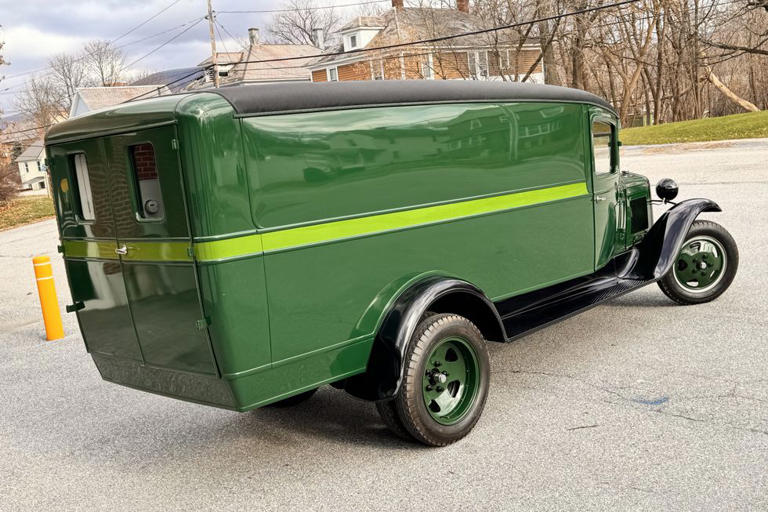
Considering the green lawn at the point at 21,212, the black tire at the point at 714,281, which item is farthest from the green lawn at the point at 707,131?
the green lawn at the point at 21,212

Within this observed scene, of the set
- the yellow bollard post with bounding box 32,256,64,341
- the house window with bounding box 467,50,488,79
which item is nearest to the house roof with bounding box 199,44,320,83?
the house window with bounding box 467,50,488,79

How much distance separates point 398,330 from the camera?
13.2 feet

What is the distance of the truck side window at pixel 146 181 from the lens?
3.78 meters

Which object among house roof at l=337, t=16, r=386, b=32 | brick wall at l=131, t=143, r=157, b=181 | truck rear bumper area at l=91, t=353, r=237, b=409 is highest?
house roof at l=337, t=16, r=386, b=32

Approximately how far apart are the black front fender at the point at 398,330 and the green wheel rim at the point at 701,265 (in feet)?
9.38

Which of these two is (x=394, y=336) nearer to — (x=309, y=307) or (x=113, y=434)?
(x=309, y=307)

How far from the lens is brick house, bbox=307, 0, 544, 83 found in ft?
128

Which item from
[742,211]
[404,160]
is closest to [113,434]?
[404,160]

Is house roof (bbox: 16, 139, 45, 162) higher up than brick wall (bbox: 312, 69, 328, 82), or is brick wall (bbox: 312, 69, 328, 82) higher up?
brick wall (bbox: 312, 69, 328, 82)

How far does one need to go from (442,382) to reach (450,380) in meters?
0.11

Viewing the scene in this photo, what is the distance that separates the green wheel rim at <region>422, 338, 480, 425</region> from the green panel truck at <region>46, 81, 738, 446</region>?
10 millimetres

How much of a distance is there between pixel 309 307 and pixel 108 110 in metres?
1.52

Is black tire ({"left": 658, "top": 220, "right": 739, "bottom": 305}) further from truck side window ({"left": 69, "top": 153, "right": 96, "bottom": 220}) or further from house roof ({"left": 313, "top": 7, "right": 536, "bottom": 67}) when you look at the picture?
house roof ({"left": 313, "top": 7, "right": 536, "bottom": 67})

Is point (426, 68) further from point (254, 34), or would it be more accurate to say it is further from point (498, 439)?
point (498, 439)
